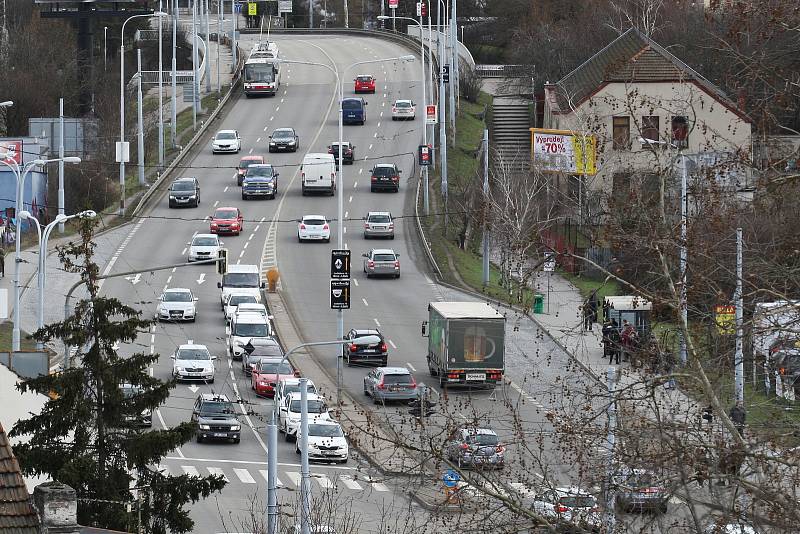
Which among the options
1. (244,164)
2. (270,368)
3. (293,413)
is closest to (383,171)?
(244,164)

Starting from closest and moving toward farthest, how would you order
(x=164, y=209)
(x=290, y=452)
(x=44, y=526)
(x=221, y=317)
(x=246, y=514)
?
(x=44, y=526) → (x=246, y=514) → (x=290, y=452) → (x=221, y=317) → (x=164, y=209)

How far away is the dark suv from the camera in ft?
139

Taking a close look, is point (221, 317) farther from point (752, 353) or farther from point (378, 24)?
point (378, 24)

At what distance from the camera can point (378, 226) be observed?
70.8 meters

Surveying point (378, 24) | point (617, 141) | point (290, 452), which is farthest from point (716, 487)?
point (378, 24)

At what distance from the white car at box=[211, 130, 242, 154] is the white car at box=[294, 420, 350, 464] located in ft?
161

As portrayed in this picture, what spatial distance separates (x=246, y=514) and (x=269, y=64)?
73.6m

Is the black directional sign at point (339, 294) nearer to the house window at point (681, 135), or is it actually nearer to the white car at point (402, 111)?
the house window at point (681, 135)

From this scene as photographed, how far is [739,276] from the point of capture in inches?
607

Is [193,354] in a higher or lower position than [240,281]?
lower

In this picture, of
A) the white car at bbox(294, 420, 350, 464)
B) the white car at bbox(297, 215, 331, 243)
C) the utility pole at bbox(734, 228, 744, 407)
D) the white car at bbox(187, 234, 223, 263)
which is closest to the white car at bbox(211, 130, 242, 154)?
the white car at bbox(297, 215, 331, 243)

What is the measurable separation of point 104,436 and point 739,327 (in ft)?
46.3

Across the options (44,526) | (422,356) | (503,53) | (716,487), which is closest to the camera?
(716,487)

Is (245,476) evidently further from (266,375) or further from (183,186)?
(183,186)
